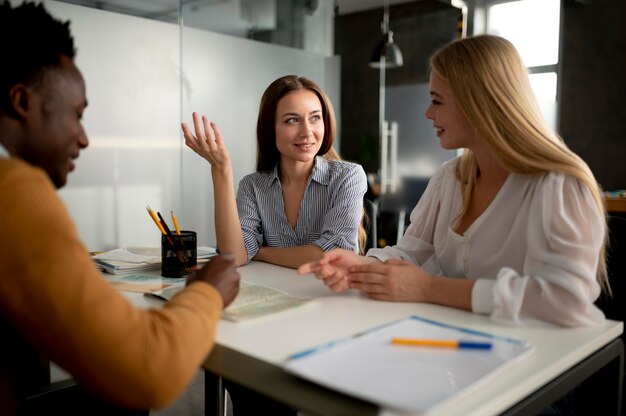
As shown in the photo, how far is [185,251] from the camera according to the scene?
4.92ft

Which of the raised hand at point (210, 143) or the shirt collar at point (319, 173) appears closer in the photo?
the raised hand at point (210, 143)

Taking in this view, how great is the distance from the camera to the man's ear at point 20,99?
0.75 m

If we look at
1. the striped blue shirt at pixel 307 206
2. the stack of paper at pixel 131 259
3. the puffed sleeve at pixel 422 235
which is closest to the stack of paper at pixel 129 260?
the stack of paper at pixel 131 259

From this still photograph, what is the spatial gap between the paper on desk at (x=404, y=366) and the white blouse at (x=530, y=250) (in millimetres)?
180

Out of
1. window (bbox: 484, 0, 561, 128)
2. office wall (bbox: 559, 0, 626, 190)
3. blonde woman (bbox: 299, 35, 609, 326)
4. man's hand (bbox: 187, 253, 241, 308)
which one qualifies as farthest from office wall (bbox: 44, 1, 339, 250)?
office wall (bbox: 559, 0, 626, 190)

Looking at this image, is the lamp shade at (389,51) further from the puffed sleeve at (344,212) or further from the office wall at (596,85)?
the puffed sleeve at (344,212)

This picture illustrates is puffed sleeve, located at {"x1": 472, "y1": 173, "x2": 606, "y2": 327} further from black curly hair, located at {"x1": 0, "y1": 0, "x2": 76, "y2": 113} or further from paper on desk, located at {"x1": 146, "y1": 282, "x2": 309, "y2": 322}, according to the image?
black curly hair, located at {"x1": 0, "y1": 0, "x2": 76, "y2": 113}

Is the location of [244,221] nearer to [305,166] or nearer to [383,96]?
[305,166]

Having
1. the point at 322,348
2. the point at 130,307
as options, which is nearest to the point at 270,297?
the point at 322,348

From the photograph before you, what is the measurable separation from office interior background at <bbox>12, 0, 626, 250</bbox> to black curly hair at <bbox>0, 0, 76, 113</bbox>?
986mm

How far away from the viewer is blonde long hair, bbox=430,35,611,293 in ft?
4.06

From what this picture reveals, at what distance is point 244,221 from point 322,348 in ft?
3.87

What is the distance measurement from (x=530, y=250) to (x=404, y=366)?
508 millimetres

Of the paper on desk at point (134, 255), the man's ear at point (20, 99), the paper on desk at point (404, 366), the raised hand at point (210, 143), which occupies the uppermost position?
the man's ear at point (20, 99)
